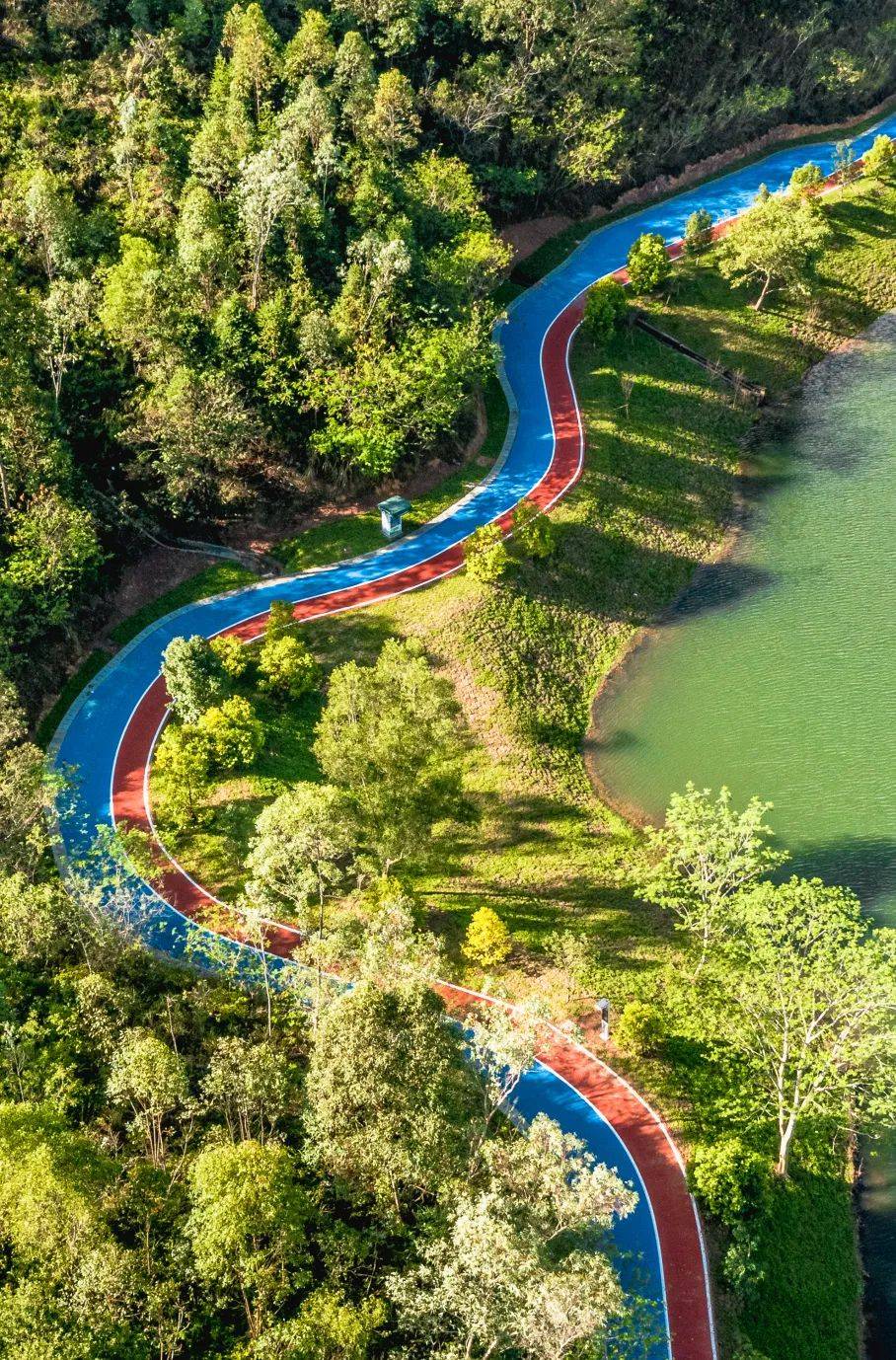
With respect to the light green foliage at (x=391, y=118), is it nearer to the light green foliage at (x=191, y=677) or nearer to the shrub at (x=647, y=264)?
the shrub at (x=647, y=264)

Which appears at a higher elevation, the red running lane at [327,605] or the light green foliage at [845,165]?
the light green foliage at [845,165]

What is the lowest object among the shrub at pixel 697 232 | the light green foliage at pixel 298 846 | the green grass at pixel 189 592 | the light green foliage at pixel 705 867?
the light green foliage at pixel 298 846

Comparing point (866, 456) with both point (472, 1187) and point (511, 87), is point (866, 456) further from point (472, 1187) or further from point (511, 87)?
point (472, 1187)

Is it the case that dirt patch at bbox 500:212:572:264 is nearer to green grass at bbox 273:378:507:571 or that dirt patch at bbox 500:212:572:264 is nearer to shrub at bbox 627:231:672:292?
shrub at bbox 627:231:672:292

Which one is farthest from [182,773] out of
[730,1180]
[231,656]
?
[730,1180]

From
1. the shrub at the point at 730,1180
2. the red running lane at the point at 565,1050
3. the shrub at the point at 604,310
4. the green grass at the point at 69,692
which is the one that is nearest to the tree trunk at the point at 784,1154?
the shrub at the point at 730,1180

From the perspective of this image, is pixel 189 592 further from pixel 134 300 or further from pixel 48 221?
pixel 48 221

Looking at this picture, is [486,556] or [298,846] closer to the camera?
[298,846]

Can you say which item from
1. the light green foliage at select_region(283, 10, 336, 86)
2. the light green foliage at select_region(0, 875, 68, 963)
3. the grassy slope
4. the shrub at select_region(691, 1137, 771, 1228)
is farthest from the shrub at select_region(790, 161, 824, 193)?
the light green foliage at select_region(0, 875, 68, 963)
